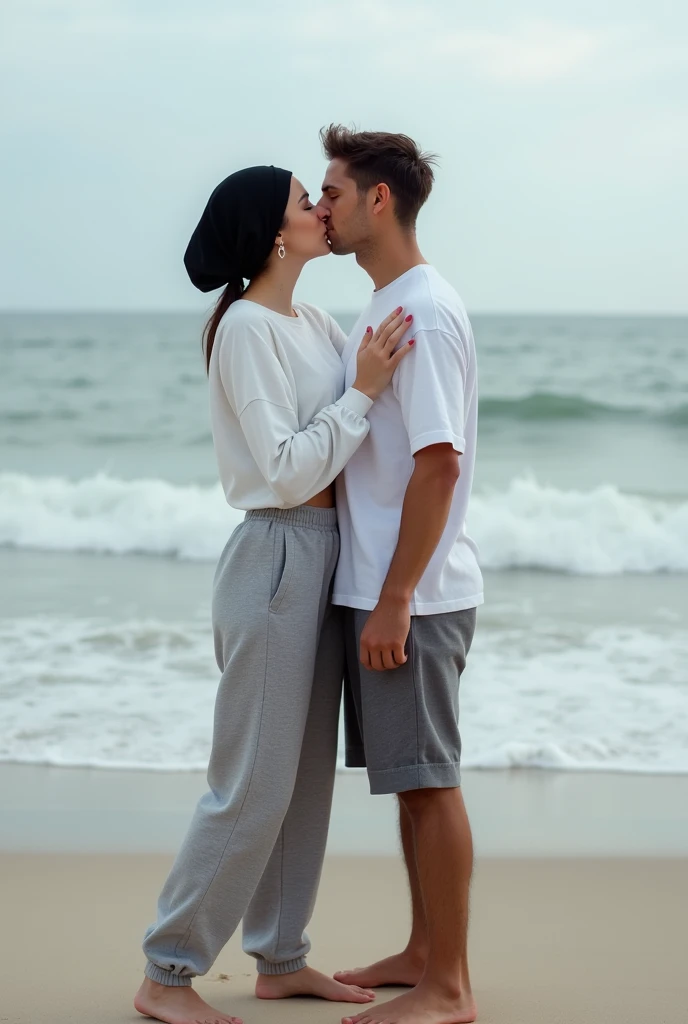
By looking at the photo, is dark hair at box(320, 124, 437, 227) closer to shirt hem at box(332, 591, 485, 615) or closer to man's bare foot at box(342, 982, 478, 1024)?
shirt hem at box(332, 591, 485, 615)

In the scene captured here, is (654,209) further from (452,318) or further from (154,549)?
(452,318)

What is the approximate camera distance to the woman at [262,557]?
236cm

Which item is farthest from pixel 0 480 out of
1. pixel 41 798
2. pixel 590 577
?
pixel 41 798

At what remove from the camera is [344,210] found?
2.52 metres

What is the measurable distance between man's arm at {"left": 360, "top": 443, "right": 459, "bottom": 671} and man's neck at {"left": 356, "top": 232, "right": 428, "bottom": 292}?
1.56 feet

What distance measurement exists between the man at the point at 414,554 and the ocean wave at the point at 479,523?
630cm

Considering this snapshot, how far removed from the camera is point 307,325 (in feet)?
8.48

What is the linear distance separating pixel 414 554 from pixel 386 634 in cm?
18

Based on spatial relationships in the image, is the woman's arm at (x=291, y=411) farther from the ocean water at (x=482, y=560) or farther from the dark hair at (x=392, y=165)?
the ocean water at (x=482, y=560)

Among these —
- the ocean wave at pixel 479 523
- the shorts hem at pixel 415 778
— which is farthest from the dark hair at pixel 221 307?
the ocean wave at pixel 479 523

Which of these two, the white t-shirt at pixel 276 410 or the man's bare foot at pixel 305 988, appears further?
the man's bare foot at pixel 305 988

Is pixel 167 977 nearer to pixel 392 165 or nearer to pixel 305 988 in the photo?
pixel 305 988

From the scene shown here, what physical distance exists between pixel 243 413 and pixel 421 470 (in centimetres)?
40

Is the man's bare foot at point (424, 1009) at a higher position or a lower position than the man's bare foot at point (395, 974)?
higher
